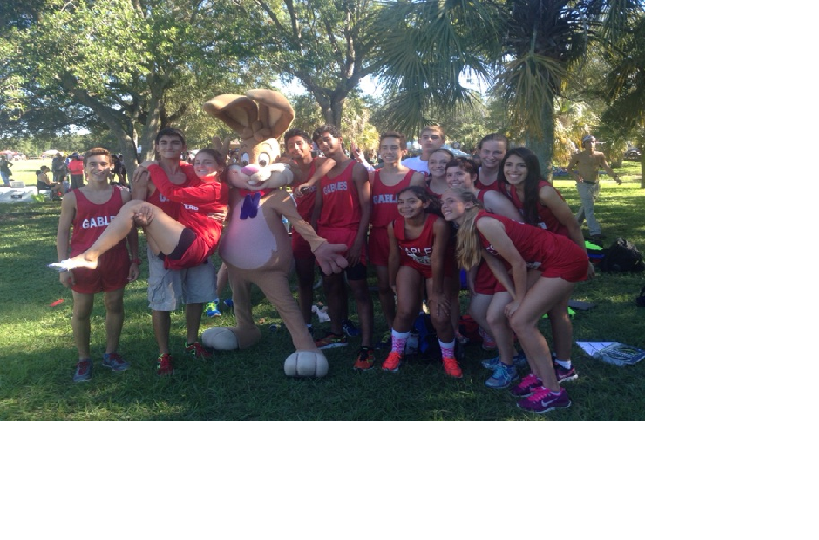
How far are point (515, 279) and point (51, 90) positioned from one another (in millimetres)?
3331

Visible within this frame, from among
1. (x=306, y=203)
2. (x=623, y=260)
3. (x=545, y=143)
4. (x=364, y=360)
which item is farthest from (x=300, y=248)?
(x=623, y=260)

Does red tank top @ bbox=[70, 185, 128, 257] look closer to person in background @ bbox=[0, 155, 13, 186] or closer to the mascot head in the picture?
the mascot head

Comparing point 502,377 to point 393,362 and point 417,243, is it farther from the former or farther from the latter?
point 417,243

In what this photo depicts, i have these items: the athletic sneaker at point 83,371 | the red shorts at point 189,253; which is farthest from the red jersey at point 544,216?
the athletic sneaker at point 83,371

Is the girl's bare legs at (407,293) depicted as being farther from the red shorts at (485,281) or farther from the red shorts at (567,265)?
the red shorts at (567,265)

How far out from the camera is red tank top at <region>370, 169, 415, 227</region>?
3158mm

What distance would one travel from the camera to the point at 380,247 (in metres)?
3.21

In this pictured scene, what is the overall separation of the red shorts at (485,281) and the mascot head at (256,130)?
1101mm

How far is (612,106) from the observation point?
15.0ft

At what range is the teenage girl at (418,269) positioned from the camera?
277cm

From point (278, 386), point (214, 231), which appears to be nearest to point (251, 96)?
point (214, 231)

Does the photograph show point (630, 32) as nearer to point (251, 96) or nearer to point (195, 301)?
point (251, 96)

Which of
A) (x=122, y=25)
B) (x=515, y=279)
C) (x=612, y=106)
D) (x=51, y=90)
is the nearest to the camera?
(x=515, y=279)

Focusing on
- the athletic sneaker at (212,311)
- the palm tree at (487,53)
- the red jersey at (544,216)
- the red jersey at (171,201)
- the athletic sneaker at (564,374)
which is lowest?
the athletic sneaker at (564,374)
